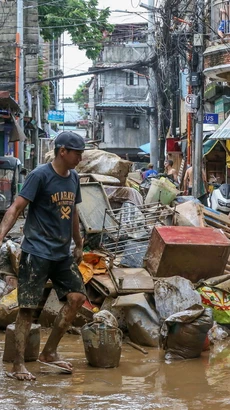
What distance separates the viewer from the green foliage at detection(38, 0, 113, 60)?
34.2 metres

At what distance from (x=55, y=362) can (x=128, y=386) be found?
2.13 ft

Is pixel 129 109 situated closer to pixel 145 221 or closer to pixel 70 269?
pixel 145 221

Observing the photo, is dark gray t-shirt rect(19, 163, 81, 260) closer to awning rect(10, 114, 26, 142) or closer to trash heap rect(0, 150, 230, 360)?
trash heap rect(0, 150, 230, 360)

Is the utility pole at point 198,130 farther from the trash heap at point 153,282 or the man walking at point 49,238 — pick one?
the man walking at point 49,238

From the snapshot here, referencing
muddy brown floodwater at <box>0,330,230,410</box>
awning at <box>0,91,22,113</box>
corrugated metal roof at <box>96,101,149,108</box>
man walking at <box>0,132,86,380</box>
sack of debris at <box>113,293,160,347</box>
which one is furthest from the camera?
corrugated metal roof at <box>96,101,149,108</box>

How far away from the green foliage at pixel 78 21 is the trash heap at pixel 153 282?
85.2 feet

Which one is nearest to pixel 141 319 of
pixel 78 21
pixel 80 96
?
pixel 78 21

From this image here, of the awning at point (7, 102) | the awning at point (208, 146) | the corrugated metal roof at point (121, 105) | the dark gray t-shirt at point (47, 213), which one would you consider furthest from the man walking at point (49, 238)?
the corrugated metal roof at point (121, 105)

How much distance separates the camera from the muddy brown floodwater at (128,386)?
4406 millimetres

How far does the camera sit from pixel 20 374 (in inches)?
194

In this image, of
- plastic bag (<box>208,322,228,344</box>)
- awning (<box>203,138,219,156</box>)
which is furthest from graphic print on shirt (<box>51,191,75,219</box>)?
awning (<box>203,138,219,156</box>)

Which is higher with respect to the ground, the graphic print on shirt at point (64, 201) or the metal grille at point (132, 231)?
the graphic print on shirt at point (64, 201)

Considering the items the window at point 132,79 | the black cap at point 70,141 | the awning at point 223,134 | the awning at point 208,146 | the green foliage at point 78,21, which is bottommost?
the awning at point 208,146

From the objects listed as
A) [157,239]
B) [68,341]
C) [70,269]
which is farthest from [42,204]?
[157,239]
